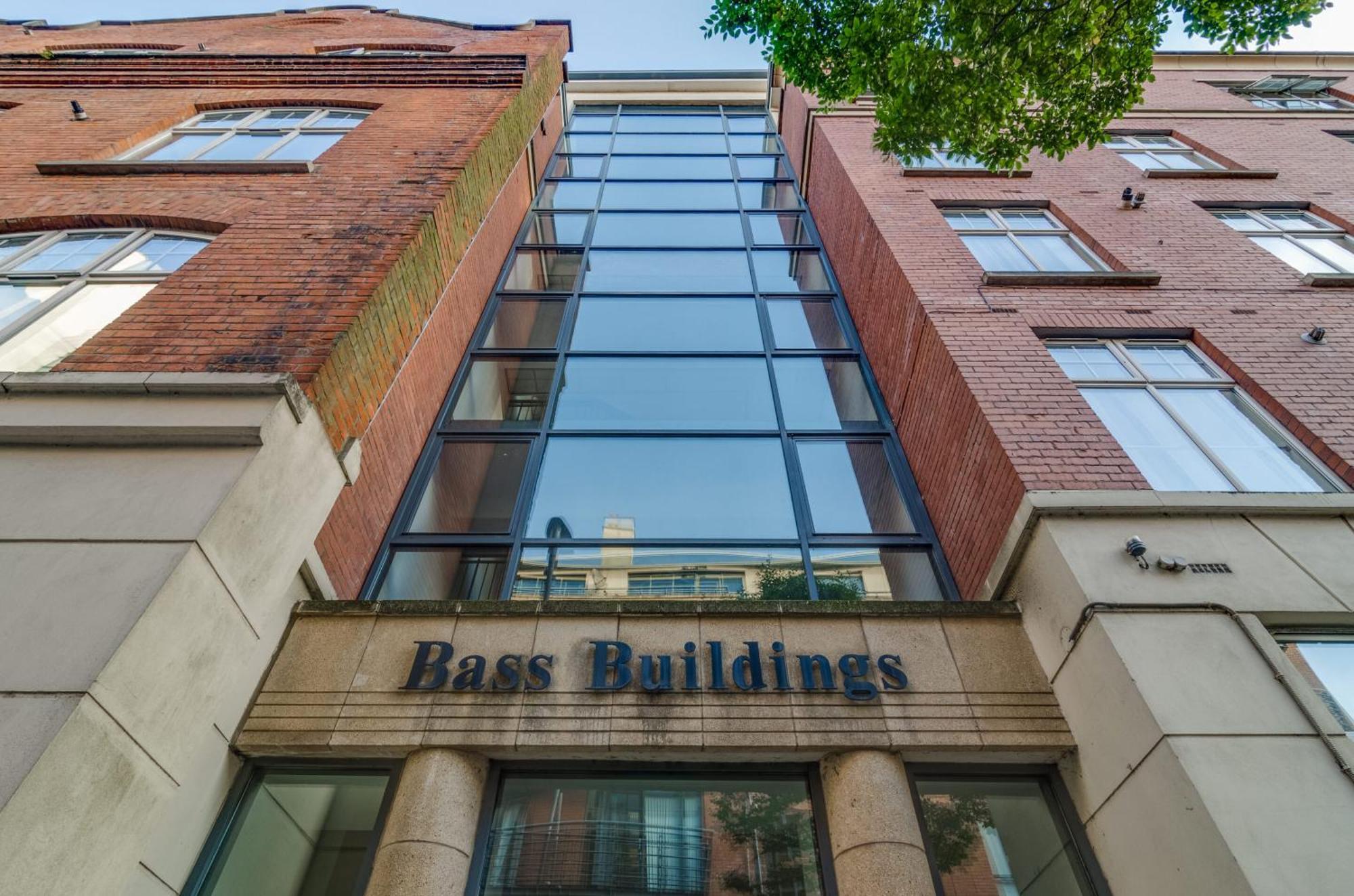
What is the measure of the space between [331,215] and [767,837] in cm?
749

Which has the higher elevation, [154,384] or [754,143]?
[754,143]

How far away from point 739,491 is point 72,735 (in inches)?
225

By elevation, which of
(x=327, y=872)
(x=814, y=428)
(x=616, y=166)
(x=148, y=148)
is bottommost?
(x=327, y=872)

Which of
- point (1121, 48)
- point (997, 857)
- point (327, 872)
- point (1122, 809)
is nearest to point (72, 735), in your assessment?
point (327, 872)

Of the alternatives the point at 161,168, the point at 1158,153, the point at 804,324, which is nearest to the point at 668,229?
the point at 804,324

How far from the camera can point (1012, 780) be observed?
5.07 metres

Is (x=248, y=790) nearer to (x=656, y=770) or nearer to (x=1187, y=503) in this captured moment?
(x=656, y=770)

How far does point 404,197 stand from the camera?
795 centimetres

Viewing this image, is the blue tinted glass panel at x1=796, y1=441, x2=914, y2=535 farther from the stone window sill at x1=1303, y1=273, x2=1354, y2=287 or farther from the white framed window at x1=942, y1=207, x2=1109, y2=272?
the stone window sill at x1=1303, y1=273, x2=1354, y2=287

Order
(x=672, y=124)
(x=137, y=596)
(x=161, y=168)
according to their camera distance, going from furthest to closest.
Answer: (x=672, y=124), (x=161, y=168), (x=137, y=596)

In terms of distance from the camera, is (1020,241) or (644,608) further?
(1020,241)

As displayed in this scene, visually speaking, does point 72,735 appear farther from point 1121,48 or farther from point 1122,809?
point 1121,48

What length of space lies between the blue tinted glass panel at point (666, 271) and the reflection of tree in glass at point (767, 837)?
839cm

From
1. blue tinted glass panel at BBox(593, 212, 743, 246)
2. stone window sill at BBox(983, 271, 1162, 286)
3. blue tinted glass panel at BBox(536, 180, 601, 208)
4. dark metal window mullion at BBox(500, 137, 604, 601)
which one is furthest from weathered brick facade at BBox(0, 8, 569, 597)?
stone window sill at BBox(983, 271, 1162, 286)
